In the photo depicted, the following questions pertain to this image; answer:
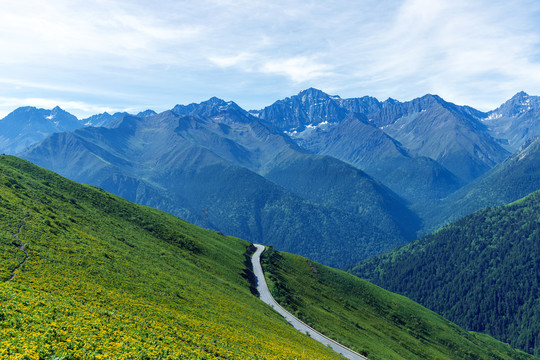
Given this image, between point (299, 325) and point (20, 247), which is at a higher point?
point (20, 247)

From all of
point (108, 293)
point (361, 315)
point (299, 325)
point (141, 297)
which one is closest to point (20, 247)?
point (108, 293)

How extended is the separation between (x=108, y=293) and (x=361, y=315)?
94405 millimetres

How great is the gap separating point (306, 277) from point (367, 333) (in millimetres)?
42508

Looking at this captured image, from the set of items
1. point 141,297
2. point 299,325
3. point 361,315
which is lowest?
point 361,315

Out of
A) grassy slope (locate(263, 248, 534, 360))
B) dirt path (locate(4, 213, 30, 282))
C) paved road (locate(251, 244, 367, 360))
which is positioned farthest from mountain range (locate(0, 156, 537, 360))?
paved road (locate(251, 244, 367, 360))

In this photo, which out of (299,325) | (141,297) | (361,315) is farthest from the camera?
(361,315)

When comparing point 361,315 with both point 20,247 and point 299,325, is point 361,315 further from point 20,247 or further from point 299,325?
point 20,247

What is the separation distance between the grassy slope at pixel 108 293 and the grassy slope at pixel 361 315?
19212mm

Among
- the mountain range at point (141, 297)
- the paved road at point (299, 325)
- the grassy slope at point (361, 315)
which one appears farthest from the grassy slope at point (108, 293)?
the grassy slope at point (361, 315)

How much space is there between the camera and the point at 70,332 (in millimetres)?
24797

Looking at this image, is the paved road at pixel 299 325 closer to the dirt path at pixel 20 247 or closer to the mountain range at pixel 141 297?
the mountain range at pixel 141 297

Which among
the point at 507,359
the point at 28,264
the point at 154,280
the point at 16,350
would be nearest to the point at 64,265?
the point at 28,264

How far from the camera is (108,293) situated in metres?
41.1

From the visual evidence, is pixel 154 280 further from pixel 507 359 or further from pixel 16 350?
pixel 507 359
